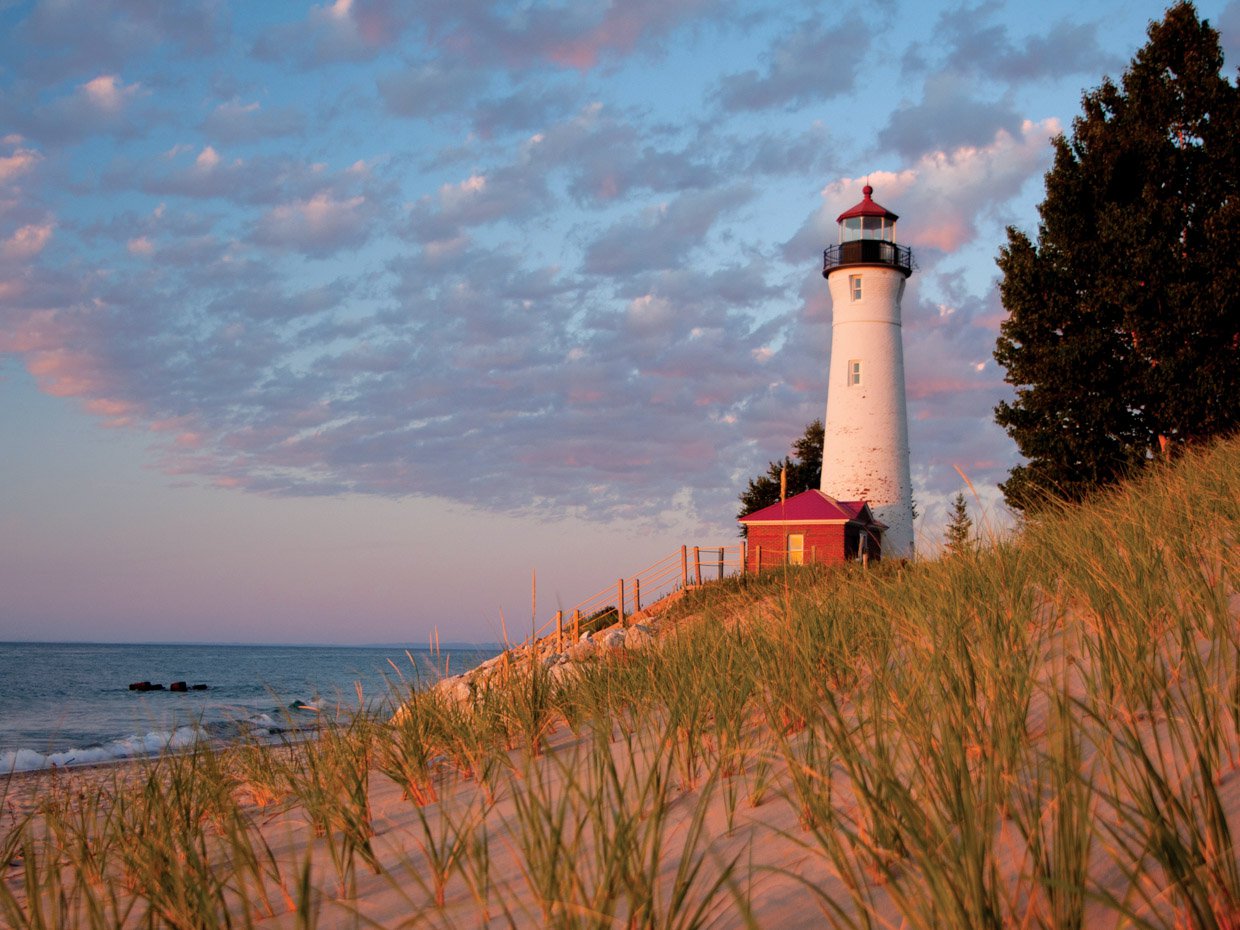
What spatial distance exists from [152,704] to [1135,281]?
34.5 m

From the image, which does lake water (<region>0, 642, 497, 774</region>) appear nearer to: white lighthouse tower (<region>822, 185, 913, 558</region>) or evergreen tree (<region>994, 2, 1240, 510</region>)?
evergreen tree (<region>994, 2, 1240, 510</region>)

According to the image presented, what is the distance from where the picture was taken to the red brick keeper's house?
1201 inches

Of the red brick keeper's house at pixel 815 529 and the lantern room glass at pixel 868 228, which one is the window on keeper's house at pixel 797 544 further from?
the lantern room glass at pixel 868 228

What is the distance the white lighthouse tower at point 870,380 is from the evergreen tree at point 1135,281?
31.9 feet

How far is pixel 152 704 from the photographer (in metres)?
34.3

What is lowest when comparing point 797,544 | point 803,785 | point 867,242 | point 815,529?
point 803,785

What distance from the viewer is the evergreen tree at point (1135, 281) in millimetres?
19891

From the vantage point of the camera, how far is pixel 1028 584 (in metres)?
5.37

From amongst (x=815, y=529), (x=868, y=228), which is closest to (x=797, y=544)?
(x=815, y=529)

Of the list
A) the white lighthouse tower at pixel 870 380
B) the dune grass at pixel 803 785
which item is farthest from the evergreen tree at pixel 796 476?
the dune grass at pixel 803 785

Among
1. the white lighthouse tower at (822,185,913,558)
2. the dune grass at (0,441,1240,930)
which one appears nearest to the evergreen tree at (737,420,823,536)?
the white lighthouse tower at (822,185,913,558)

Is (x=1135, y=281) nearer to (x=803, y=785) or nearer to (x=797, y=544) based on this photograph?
(x=797, y=544)

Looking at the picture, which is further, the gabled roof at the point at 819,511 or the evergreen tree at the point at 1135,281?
the gabled roof at the point at 819,511

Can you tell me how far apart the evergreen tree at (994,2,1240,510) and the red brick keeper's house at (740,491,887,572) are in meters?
9.35
